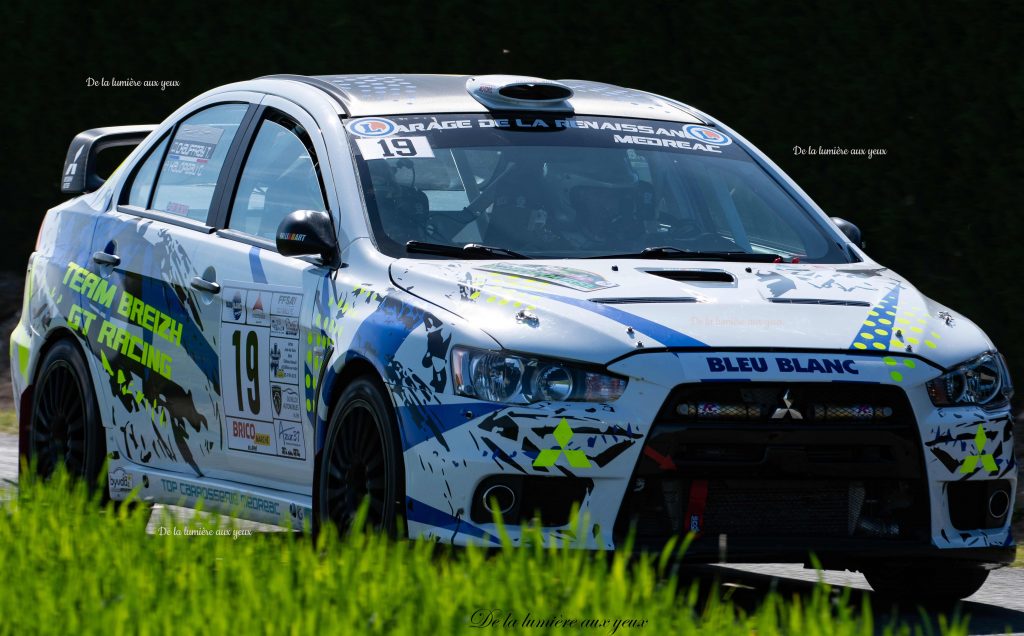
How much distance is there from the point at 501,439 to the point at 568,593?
119cm

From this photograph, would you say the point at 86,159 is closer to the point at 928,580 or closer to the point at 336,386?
the point at 336,386

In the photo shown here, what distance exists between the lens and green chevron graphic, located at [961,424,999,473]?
6348 mm

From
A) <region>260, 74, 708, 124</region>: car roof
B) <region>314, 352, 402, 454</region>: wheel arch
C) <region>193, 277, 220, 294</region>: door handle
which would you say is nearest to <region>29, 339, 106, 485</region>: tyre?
<region>193, 277, 220, 294</region>: door handle

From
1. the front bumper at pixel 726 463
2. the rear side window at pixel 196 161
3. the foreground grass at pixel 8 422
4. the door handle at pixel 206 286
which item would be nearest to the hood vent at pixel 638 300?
the front bumper at pixel 726 463

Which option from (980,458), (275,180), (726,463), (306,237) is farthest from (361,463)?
(980,458)

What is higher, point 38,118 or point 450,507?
point 38,118

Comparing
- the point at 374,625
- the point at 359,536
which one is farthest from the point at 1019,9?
the point at 374,625

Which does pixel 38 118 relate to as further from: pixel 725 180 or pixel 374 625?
pixel 374 625

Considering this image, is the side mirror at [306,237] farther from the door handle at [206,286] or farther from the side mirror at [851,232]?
the side mirror at [851,232]

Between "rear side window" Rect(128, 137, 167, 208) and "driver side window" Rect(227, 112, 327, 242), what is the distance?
2.70 feet

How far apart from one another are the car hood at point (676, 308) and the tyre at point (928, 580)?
30.7 inches

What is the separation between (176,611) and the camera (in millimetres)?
4715

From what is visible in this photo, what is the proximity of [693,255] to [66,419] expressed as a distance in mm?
2864

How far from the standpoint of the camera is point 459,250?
6.85 metres
